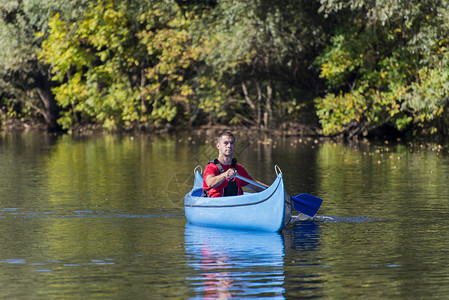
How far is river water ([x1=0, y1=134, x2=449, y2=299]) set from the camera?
27.8 ft

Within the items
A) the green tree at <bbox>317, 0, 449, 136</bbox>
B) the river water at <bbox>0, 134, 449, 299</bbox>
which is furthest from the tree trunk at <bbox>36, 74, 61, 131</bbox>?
the river water at <bbox>0, 134, 449, 299</bbox>

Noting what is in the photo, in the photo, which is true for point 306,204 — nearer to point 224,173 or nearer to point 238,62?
point 224,173

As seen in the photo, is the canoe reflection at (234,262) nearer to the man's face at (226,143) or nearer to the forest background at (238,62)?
the man's face at (226,143)

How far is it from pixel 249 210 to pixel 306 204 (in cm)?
116

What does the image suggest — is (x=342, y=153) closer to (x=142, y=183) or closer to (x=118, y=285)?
(x=142, y=183)

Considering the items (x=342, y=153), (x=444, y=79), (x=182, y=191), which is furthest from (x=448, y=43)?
(x=182, y=191)

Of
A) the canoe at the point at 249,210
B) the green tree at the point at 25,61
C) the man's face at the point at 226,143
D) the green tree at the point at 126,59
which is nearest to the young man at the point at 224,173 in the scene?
the man's face at the point at 226,143

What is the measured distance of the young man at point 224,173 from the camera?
12.1 m

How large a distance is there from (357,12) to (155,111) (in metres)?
11.6

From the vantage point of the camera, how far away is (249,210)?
39.4 ft

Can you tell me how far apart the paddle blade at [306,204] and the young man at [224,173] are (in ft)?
1.85

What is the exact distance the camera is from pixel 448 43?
25.6 metres

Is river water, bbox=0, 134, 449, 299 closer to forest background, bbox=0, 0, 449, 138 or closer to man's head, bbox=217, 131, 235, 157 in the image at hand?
man's head, bbox=217, 131, 235, 157

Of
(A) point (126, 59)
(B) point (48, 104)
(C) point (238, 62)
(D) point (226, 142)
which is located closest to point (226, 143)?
(D) point (226, 142)
